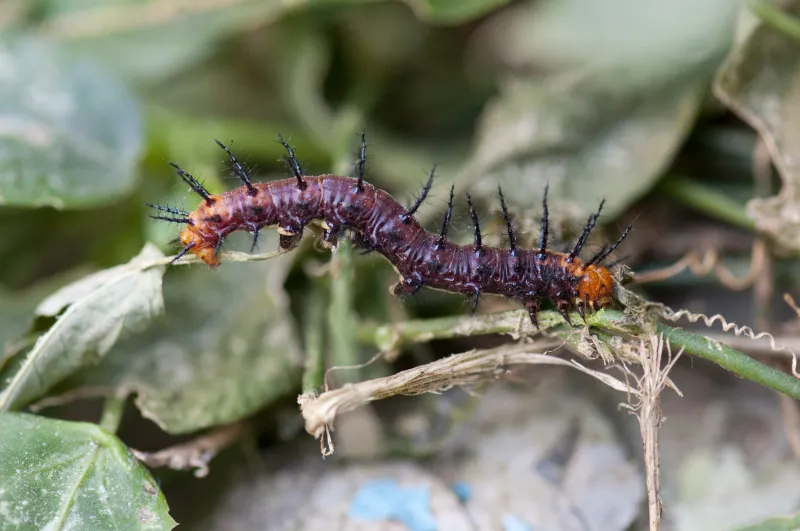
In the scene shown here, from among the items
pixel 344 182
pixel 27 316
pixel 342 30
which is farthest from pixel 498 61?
pixel 27 316

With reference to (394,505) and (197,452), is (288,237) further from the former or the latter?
(394,505)

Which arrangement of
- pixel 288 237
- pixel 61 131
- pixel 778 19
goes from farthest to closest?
pixel 61 131 → pixel 778 19 → pixel 288 237

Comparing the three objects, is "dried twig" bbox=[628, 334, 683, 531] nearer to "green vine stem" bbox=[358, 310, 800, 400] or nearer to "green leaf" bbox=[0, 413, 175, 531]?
"green vine stem" bbox=[358, 310, 800, 400]

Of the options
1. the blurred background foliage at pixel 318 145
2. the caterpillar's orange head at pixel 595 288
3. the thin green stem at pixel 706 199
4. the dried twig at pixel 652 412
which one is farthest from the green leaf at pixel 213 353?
the thin green stem at pixel 706 199

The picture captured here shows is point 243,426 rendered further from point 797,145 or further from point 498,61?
point 498,61

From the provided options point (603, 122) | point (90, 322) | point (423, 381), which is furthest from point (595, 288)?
point (90, 322)

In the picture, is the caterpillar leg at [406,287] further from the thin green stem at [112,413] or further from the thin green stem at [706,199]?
the thin green stem at [706,199]
